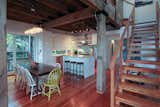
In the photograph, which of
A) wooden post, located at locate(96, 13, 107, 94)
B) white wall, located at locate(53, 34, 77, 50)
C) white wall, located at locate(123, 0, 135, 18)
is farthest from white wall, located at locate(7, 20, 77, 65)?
white wall, located at locate(123, 0, 135, 18)

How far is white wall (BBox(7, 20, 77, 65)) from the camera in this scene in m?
5.14

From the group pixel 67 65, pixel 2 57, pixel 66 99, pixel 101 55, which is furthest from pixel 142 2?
pixel 2 57

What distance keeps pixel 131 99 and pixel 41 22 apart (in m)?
5.20

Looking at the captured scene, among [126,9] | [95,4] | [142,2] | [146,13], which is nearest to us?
[95,4]

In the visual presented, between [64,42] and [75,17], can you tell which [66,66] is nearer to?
[64,42]

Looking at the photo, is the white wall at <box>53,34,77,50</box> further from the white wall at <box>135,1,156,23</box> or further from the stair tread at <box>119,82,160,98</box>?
the stair tread at <box>119,82,160,98</box>

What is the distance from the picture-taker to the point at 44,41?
6.04 meters

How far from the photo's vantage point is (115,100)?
7.44 ft

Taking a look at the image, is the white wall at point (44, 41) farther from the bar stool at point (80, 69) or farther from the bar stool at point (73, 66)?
the bar stool at point (80, 69)

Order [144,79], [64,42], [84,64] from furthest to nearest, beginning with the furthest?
[64,42]
[84,64]
[144,79]

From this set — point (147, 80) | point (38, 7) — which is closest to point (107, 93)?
point (147, 80)

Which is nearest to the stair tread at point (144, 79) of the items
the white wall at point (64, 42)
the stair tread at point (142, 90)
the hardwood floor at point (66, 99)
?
the stair tread at point (142, 90)

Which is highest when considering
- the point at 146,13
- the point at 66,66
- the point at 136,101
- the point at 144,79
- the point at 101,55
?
the point at 146,13

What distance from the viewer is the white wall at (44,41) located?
16.9ft
